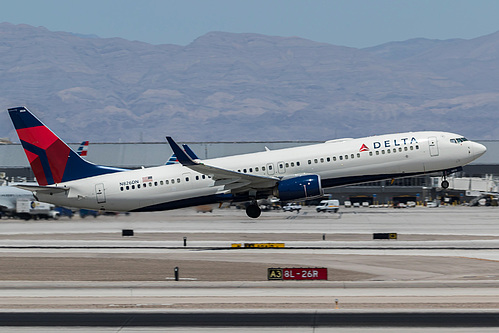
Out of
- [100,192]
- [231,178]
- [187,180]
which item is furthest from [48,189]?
[231,178]

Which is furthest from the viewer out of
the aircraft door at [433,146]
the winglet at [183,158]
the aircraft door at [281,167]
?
the aircraft door at [281,167]

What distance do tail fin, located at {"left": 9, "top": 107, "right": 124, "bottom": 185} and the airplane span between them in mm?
80

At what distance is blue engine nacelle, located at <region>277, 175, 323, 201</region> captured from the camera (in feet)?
178

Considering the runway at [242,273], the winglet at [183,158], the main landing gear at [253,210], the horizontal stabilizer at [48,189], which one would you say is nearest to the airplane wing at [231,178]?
the winglet at [183,158]

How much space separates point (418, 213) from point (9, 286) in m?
75.7

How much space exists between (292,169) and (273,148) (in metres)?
100

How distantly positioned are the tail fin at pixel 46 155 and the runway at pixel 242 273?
264 inches

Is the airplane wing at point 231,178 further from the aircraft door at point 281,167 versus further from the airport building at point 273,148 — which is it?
the airport building at point 273,148

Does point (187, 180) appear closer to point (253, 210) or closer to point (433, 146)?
point (253, 210)

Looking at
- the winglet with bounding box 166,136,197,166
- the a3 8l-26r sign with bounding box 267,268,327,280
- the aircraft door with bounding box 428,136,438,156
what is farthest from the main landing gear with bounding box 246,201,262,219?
the aircraft door with bounding box 428,136,438,156

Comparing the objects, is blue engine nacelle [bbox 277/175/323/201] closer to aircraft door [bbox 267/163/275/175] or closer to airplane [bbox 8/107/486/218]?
airplane [bbox 8/107/486/218]

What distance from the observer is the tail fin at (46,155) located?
59.7m

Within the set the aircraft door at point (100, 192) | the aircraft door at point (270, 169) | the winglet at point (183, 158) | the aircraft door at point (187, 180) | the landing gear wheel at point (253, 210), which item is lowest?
the landing gear wheel at point (253, 210)

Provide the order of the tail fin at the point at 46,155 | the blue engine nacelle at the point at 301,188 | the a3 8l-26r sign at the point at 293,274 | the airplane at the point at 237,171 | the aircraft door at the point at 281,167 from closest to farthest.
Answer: the a3 8l-26r sign at the point at 293,274
the blue engine nacelle at the point at 301,188
the airplane at the point at 237,171
the aircraft door at the point at 281,167
the tail fin at the point at 46,155
